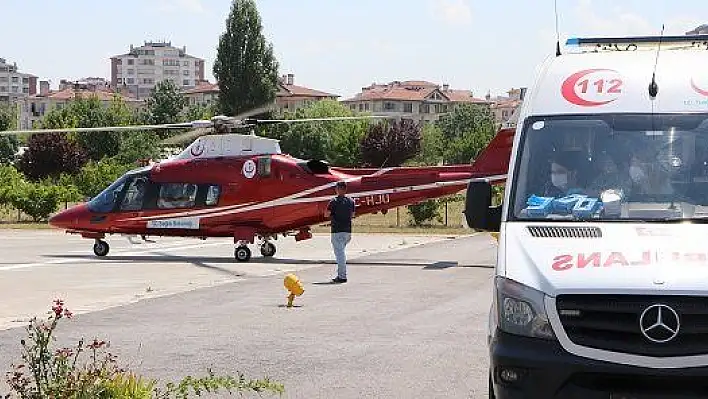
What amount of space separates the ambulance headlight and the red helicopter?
62.7 ft

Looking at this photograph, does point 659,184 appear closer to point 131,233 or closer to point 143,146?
point 131,233

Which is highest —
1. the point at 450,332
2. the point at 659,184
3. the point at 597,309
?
the point at 659,184

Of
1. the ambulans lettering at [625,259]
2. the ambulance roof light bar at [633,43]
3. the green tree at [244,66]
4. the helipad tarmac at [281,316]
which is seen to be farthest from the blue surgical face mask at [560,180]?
the green tree at [244,66]

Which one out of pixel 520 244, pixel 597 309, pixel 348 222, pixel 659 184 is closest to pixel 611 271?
pixel 597 309

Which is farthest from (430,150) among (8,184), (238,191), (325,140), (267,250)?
(238,191)

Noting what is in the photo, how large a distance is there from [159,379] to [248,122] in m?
16.8

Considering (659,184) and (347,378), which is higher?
(659,184)

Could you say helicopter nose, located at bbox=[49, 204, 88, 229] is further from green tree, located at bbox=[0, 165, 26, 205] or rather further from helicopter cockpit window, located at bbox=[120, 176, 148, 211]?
green tree, located at bbox=[0, 165, 26, 205]

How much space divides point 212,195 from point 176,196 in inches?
35.4

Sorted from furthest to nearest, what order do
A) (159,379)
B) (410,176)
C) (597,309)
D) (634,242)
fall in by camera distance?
1. (410,176)
2. (159,379)
3. (634,242)
4. (597,309)

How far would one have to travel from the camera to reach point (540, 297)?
6594 mm

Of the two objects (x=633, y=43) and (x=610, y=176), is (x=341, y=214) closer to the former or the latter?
(x=633, y=43)

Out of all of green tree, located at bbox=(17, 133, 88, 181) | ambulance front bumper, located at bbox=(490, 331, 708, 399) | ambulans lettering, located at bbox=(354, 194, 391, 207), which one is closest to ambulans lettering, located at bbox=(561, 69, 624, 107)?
ambulance front bumper, located at bbox=(490, 331, 708, 399)

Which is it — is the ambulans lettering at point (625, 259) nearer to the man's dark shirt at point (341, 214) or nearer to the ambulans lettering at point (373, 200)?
the man's dark shirt at point (341, 214)
